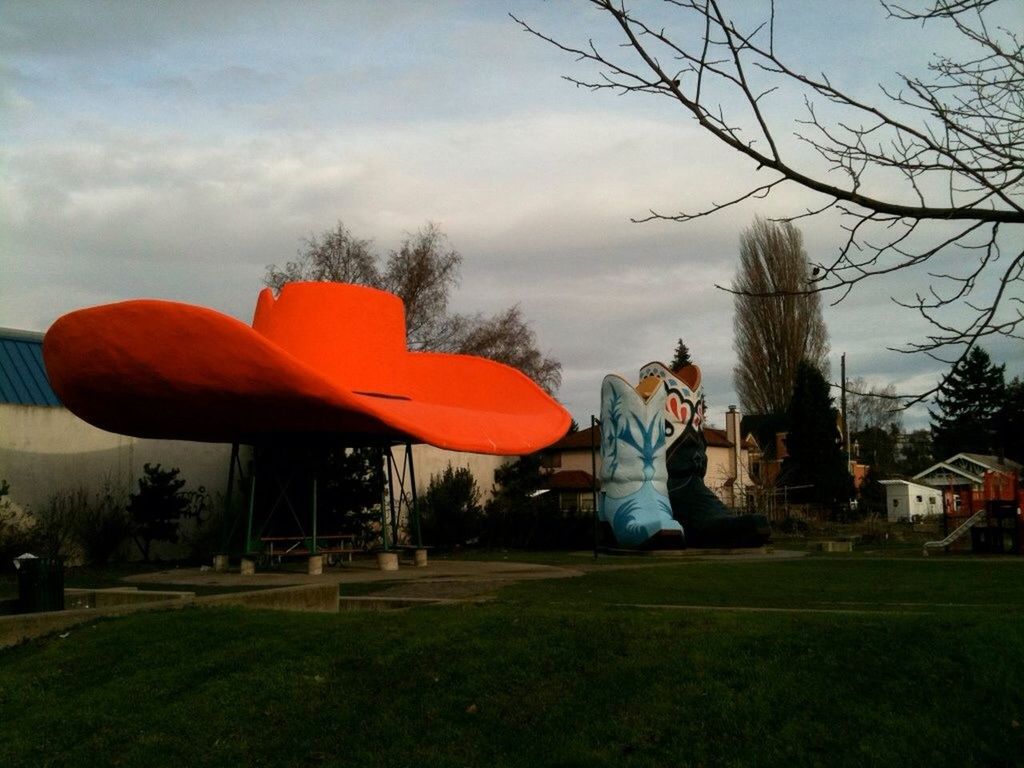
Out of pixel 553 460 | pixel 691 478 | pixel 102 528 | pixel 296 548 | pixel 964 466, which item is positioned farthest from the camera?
pixel 964 466

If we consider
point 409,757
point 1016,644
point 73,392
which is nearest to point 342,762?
point 409,757

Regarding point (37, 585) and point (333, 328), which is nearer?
point (37, 585)

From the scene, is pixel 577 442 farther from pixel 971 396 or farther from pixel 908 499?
pixel 971 396

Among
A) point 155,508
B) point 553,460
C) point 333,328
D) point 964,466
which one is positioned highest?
point 333,328

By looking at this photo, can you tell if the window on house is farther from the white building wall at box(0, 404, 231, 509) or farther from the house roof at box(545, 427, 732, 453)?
the white building wall at box(0, 404, 231, 509)

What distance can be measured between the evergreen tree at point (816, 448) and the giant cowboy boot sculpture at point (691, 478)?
22890 mm

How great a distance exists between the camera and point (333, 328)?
19797 millimetres

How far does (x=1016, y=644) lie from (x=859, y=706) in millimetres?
1429

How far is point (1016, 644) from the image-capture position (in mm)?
7508

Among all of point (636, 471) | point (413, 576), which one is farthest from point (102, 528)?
point (636, 471)

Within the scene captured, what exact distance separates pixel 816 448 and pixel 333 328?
1383 inches

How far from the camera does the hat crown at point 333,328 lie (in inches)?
773

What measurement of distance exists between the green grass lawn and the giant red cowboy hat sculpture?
590 cm

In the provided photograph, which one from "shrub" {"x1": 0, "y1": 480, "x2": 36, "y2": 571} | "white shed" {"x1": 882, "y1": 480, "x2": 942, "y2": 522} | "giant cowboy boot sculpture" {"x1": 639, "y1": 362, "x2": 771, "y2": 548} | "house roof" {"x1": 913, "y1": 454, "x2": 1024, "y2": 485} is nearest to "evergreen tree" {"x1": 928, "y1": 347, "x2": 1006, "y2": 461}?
"shrub" {"x1": 0, "y1": 480, "x2": 36, "y2": 571}
